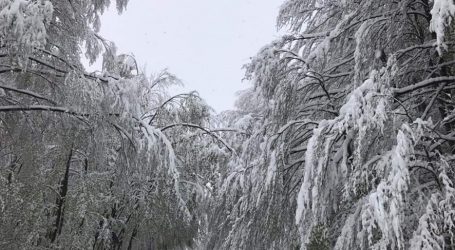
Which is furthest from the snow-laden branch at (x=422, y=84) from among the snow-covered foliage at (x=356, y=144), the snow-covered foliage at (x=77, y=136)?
the snow-covered foliage at (x=77, y=136)

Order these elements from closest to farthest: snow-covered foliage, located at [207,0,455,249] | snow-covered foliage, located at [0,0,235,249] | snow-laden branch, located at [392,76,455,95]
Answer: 1. snow-covered foliage, located at [207,0,455,249]
2. snow-laden branch, located at [392,76,455,95]
3. snow-covered foliage, located at [0,0,235,249]

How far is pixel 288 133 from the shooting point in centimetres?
492

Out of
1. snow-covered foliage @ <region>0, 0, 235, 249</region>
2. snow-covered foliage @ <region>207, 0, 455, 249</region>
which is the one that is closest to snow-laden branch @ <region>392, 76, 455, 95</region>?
snow-covered foliage @ <region>207, 0, 455, 249</region>

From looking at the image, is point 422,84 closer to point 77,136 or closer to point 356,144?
point 356,144

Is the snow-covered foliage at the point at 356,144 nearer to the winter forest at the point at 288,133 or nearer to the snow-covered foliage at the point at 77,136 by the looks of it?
the winter forest at the point at 288,133

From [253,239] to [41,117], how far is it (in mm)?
3049

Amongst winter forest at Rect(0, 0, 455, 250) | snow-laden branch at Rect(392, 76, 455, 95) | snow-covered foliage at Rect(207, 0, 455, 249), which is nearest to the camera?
snow-covered foliage at Rect(207, 0, 455, 249)

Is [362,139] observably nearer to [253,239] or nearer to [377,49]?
[377,49]

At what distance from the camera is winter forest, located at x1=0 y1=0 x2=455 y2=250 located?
11.6 ft

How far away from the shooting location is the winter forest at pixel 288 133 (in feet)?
11.6

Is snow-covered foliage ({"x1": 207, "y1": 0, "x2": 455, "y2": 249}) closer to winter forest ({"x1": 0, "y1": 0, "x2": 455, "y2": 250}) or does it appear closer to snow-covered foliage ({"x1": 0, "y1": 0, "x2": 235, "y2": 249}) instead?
winter forest ({"x1": 0, "y1": 0, "x2": 455, "y2": 250})

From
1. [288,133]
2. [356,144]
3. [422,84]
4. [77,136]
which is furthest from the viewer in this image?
[77,136]

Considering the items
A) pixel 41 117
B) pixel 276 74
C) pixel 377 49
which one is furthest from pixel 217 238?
pixel 377 49

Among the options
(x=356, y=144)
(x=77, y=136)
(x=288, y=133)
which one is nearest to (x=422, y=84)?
(x=356, y=144)
